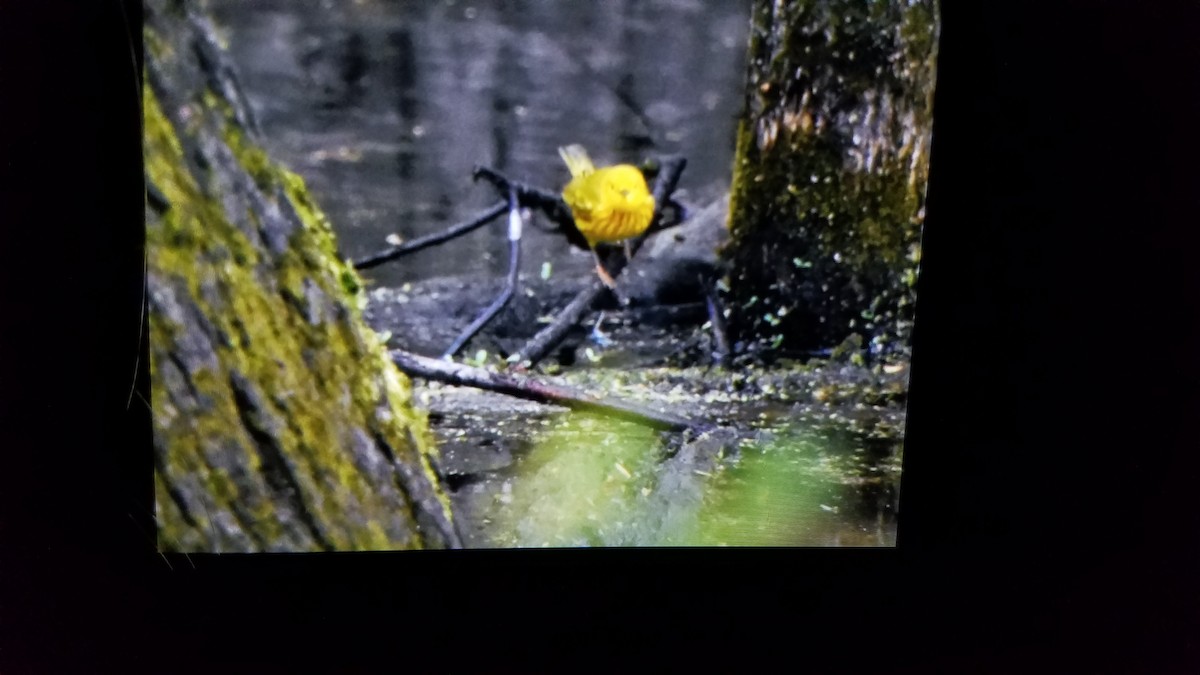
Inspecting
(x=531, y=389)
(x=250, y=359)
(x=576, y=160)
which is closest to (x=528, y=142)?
(x=576, y=160)

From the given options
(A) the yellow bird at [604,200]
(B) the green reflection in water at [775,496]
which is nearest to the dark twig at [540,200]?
(A) the yellow bird at [604,200]

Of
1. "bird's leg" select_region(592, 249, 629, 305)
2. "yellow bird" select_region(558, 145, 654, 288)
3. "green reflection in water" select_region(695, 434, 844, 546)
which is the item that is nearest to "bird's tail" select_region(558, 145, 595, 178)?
"yellow bird" select_region(558, 145, 654, 288)

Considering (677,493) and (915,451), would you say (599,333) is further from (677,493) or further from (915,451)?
(915,451)

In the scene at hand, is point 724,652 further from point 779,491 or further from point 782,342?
point 782,342

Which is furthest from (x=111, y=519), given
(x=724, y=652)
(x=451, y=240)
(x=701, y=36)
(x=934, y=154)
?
(x=934, y=154)

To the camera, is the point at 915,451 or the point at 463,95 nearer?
the point at 463,95
